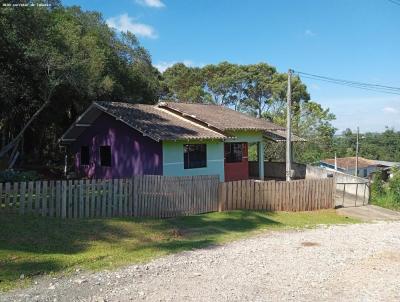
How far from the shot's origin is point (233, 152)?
2602 cm

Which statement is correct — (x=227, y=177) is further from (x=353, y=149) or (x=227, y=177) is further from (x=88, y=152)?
(x=353, y=149)

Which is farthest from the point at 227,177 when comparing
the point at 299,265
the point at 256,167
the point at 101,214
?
the point at 299,265

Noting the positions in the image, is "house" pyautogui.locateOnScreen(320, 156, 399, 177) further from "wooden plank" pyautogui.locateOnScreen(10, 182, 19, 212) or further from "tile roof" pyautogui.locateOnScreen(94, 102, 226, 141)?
"wooden plank" pyautogui.locateOnScreen(10, 182, 19, 212)

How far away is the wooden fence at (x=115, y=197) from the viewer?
11.7 metres

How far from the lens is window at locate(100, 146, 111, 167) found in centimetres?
2305

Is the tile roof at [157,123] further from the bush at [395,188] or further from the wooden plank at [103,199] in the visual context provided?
the bush at [395,188]

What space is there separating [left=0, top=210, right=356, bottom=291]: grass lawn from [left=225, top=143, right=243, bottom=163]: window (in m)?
10.8

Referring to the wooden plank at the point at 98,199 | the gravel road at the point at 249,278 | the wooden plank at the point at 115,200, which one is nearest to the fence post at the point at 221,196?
the wooden plank at the point at 115,200

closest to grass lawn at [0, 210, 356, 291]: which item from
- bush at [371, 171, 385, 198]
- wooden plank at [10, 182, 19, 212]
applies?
wooden plank at [10, 182, 19, 212]

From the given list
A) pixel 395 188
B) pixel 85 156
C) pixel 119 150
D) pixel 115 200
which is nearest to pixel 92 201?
pixel 115 200

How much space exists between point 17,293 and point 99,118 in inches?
695

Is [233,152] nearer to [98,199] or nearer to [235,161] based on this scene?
[235,161]

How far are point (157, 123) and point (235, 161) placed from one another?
6.38 metres

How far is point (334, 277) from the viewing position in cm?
775
